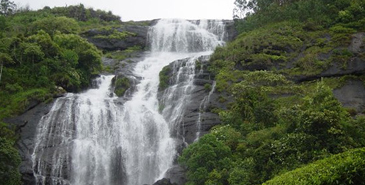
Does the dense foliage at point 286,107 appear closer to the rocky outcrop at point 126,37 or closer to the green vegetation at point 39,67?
the rocky outcrop at point 126,37

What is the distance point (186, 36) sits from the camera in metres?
52.4

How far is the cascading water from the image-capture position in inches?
1014

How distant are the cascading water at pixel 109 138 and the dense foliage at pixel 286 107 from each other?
12.9 ft

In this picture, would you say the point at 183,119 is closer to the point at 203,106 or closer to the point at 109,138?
the point at 203,106

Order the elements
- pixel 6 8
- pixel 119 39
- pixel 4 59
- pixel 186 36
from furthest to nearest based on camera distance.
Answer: pixel 6 8 → pixel 119 39 → pixel 186 36 → pixel 4 59

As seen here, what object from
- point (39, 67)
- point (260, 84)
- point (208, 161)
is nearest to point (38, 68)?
point (39, 67)

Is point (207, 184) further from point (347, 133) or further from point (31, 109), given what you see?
point (31, 109)

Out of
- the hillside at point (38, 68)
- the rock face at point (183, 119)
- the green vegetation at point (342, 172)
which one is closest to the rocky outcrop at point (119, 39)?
the hillside at point (38, 68)

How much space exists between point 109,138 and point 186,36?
27.3m

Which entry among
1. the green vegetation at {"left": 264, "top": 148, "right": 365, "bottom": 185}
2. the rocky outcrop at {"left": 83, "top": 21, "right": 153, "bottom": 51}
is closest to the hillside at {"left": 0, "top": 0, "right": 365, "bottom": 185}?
the green vegetation at {"left": 264, "top": 148, "right": 365, "bottom": 185}

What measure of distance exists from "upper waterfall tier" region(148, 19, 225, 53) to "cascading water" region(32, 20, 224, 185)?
14.9m

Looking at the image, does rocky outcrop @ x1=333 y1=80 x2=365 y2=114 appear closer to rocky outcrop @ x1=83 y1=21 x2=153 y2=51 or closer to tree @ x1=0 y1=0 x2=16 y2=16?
rocky outcrop @ x1=83 y1=21 x2=153 y2=51

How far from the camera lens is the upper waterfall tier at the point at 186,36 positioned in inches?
2015

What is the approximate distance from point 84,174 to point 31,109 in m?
8.15
